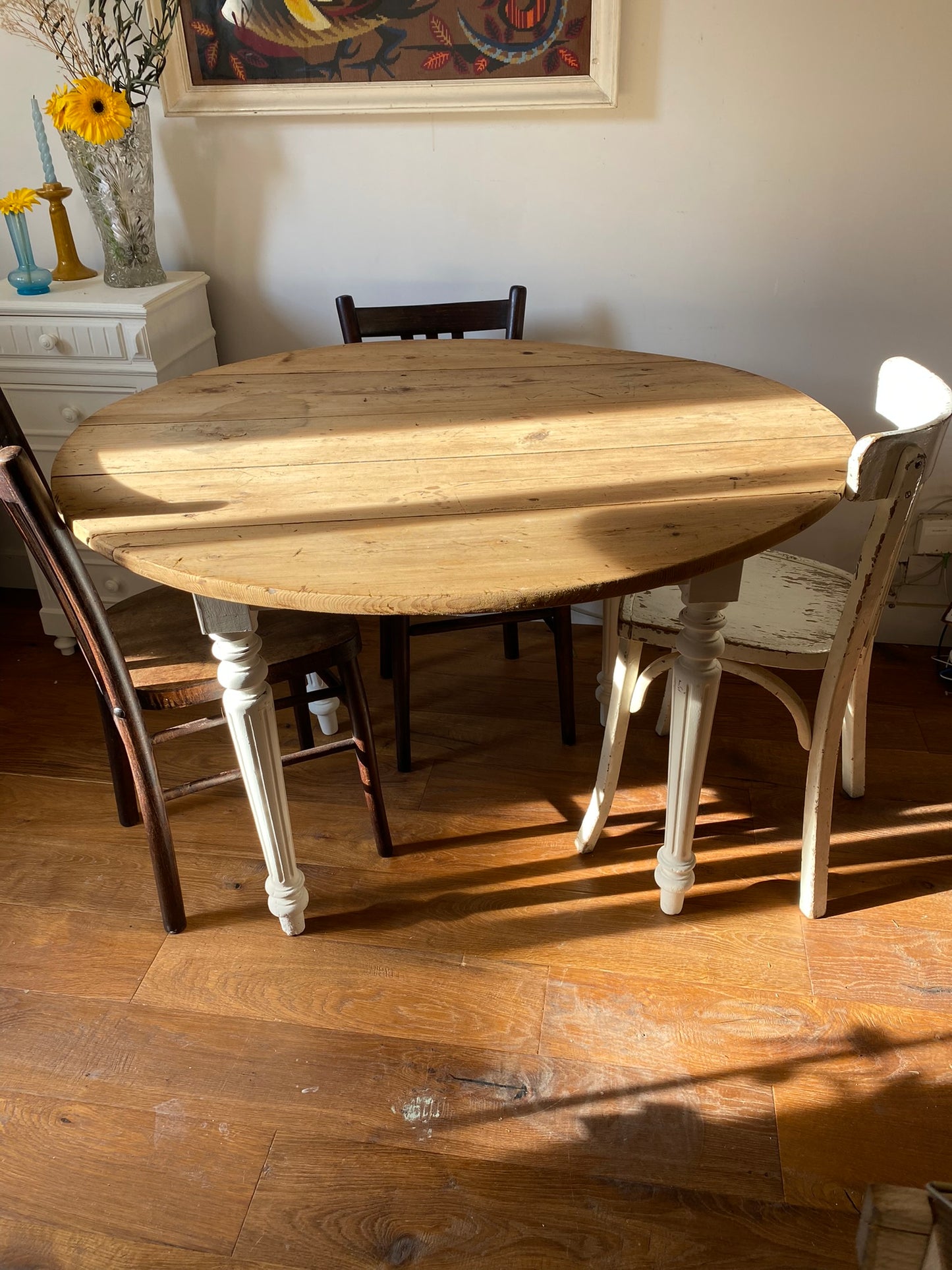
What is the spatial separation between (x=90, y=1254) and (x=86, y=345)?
69.4 inches

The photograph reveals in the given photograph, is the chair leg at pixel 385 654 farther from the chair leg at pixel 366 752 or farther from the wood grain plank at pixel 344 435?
the wood grain plank at pixel 344 435

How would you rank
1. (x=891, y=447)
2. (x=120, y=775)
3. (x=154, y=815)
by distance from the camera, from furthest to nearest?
(x=120, y=775) → (x=154, y=815) → (x=891, y=447)

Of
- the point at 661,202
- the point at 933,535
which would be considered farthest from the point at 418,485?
the point at 933,535

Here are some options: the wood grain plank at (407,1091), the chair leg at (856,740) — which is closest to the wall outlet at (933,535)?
the chair leg at (856,740)

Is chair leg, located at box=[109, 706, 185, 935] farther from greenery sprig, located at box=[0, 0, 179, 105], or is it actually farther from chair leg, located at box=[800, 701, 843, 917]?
greenery sprig, located at box=[0, 0, 179, 105]

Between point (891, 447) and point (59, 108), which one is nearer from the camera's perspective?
point (891, 447)

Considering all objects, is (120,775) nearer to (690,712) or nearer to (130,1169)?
(130,1169)

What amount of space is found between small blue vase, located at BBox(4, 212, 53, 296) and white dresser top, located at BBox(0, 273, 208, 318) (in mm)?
18

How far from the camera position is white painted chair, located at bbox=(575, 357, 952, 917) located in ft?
4.11

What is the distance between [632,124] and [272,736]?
1543mm

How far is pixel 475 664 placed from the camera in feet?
7.96

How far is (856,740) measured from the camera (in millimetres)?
1857

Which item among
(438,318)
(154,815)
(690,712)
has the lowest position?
(154,815)

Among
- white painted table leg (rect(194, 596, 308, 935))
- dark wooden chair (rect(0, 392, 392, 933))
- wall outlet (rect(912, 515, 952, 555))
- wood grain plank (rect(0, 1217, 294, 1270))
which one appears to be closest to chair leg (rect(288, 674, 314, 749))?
dark wooden chair (rect(0, 392, 392, 933))
